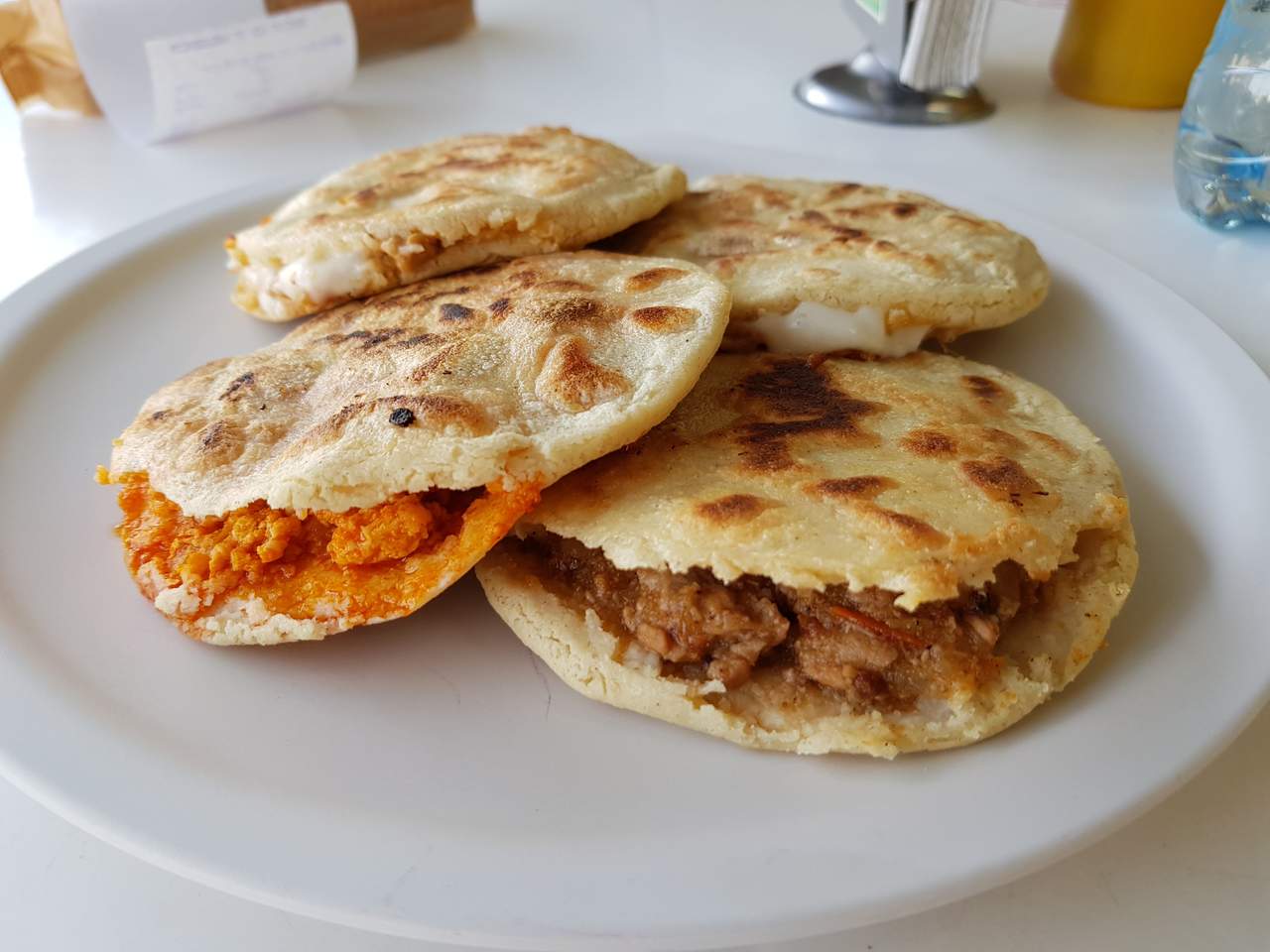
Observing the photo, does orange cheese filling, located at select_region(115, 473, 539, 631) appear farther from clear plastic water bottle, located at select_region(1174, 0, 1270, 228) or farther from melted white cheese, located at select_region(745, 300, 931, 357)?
clear plastic water bottle, located at select_region(1174, 0, 1270, 228)

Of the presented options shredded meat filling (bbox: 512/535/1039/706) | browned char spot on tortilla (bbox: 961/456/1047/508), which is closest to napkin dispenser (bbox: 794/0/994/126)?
browned char spot on tortilla (bbox: 961/456/1047/508)

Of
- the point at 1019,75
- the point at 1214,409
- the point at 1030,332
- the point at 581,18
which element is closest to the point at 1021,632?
the point at 1214,409

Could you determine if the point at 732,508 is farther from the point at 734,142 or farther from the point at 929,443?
the point at 734,142

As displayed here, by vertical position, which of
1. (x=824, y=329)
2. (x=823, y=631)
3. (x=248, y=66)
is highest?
(x=824, y=329)

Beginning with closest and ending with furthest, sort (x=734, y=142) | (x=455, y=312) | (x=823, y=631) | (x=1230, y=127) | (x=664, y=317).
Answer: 1. (x=823, y=631)
2. (x=664, y=317)
3. (x=455, y=312)
4. (x=1230, y=127)
5. (x=734, y=142)

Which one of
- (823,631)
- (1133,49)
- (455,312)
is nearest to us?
(823,631)

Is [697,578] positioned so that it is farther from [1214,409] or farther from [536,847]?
[1214,409]

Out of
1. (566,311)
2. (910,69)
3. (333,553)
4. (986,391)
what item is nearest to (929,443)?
(986,391)
